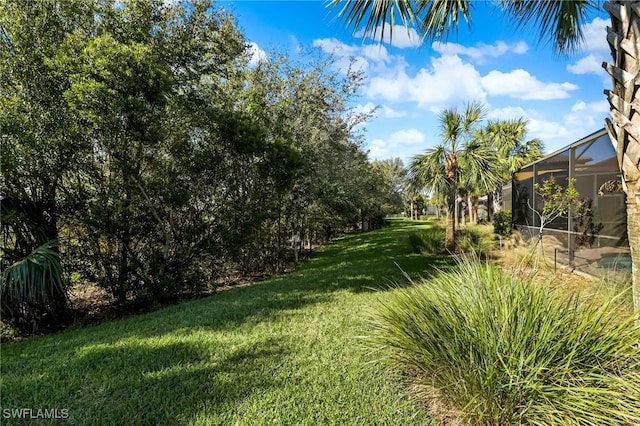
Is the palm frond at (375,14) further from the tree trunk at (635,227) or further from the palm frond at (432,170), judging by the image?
the palm frond at (432,170)

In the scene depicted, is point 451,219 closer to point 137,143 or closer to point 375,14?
point 375,14

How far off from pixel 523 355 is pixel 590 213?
6241 mm

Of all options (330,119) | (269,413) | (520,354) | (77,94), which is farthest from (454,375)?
(330,119)

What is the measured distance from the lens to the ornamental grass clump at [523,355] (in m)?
1.65

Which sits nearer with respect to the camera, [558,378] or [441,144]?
[558,378]

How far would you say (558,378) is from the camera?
1748 millimetres

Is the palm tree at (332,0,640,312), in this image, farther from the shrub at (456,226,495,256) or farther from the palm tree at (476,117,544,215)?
the palm tree at (476,117,544,215)

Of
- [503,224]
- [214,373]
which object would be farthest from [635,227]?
[503,224]

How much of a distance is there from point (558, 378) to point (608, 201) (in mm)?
5863

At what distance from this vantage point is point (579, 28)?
3.55 m

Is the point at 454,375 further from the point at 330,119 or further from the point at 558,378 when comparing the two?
the point at 330,119

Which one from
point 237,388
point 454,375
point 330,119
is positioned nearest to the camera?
point 454,375

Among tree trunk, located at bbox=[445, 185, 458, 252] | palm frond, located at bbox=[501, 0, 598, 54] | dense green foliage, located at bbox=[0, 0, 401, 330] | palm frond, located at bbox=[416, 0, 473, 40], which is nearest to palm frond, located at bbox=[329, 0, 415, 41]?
palm frond, located at bbox=[416, 0, 473, 40]

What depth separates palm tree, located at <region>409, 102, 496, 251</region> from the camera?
32.6 ft
